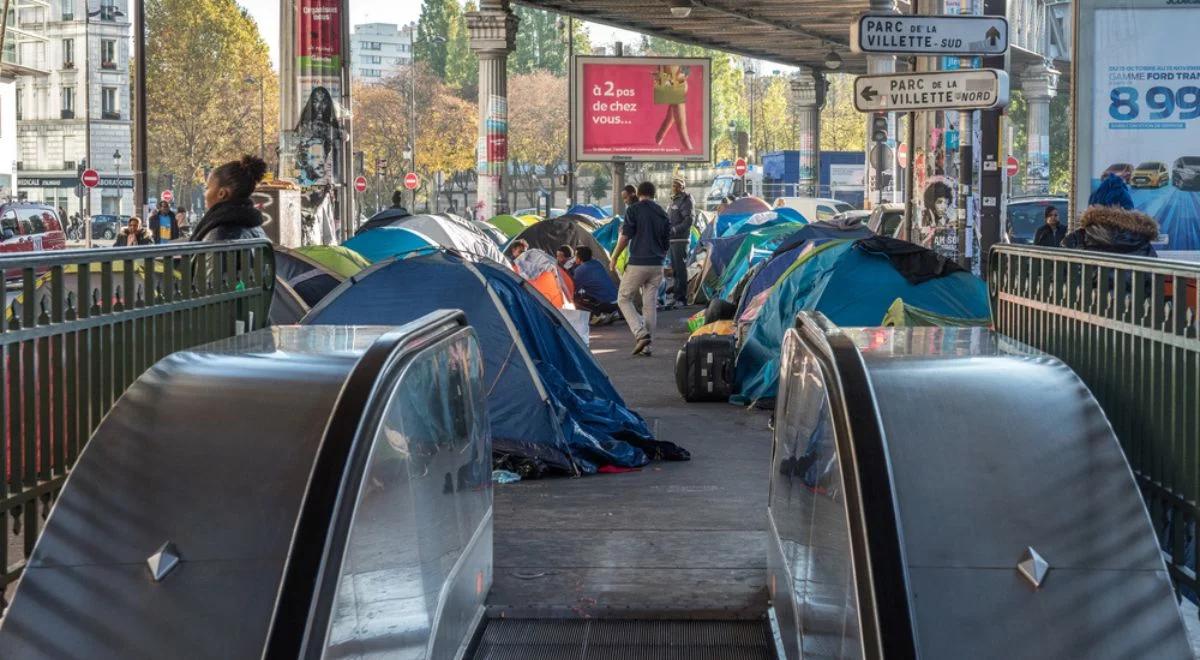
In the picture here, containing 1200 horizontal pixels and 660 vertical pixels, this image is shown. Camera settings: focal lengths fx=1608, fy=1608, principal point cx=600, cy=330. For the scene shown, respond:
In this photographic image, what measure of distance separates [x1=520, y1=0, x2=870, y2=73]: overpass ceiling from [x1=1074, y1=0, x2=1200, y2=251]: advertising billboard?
75.0ft

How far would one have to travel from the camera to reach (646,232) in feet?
61.1

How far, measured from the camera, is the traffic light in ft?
147

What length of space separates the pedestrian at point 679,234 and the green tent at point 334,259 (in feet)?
37.5

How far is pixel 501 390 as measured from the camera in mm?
10641

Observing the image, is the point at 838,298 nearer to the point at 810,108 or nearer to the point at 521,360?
the point at 521,360

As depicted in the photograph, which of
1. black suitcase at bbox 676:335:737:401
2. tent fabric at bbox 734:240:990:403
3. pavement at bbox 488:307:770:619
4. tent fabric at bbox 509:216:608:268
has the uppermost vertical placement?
tent fabric at bbox 509:216:608:268

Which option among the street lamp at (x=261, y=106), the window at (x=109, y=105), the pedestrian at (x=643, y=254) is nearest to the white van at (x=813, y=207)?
the pedestrian at (x=643, y=254)

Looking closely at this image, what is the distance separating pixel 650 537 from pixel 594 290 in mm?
15543

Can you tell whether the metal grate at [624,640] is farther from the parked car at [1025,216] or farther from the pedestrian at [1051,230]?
the parked car at [1025,216]

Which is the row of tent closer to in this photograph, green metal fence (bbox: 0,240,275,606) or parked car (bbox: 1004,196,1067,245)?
green metal fence (bbox: 0,240,275,606)

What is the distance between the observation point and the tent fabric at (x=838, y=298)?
1315 cm

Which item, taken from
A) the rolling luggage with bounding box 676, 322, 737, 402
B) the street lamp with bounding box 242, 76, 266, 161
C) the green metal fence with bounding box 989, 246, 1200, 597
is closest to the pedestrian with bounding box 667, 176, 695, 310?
the rolling luggage with bounding box 676, 322, 737, 402

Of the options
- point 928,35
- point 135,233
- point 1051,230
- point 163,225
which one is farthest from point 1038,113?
point 928,35

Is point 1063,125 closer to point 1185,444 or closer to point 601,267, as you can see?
point 601,267
